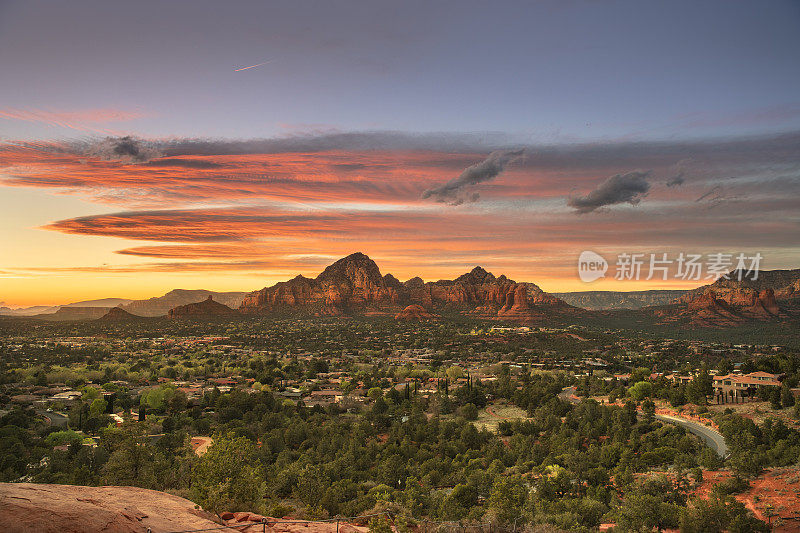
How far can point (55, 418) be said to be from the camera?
45.9m

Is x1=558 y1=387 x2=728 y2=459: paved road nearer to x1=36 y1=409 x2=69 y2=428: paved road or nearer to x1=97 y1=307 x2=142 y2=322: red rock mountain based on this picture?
x1=36 y1=409 x2=69 y2=428: paved road

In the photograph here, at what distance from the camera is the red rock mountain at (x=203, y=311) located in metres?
183

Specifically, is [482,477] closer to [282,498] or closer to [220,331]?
[282,498]

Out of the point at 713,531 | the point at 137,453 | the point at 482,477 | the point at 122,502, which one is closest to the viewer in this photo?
the point at 122,502

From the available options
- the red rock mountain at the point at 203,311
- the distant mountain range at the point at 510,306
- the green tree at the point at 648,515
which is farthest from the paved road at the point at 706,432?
the red rock mountain at the point at 203,311

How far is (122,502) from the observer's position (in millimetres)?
13844

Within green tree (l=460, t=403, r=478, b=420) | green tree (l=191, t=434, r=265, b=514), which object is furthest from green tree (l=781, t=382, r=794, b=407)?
green tree (l=191, t=434, r=265, b=514)

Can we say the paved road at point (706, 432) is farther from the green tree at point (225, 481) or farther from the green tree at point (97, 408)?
the green tree at point (97, 408)

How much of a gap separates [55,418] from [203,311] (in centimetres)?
15008

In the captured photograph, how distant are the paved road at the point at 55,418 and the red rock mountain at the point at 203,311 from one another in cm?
13556

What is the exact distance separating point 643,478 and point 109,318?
182 meters

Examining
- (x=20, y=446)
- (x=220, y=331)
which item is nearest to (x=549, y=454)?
(x=20, y=446)

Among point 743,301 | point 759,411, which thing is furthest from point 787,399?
point 743,301

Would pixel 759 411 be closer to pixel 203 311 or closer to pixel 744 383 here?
pixel 744 383
